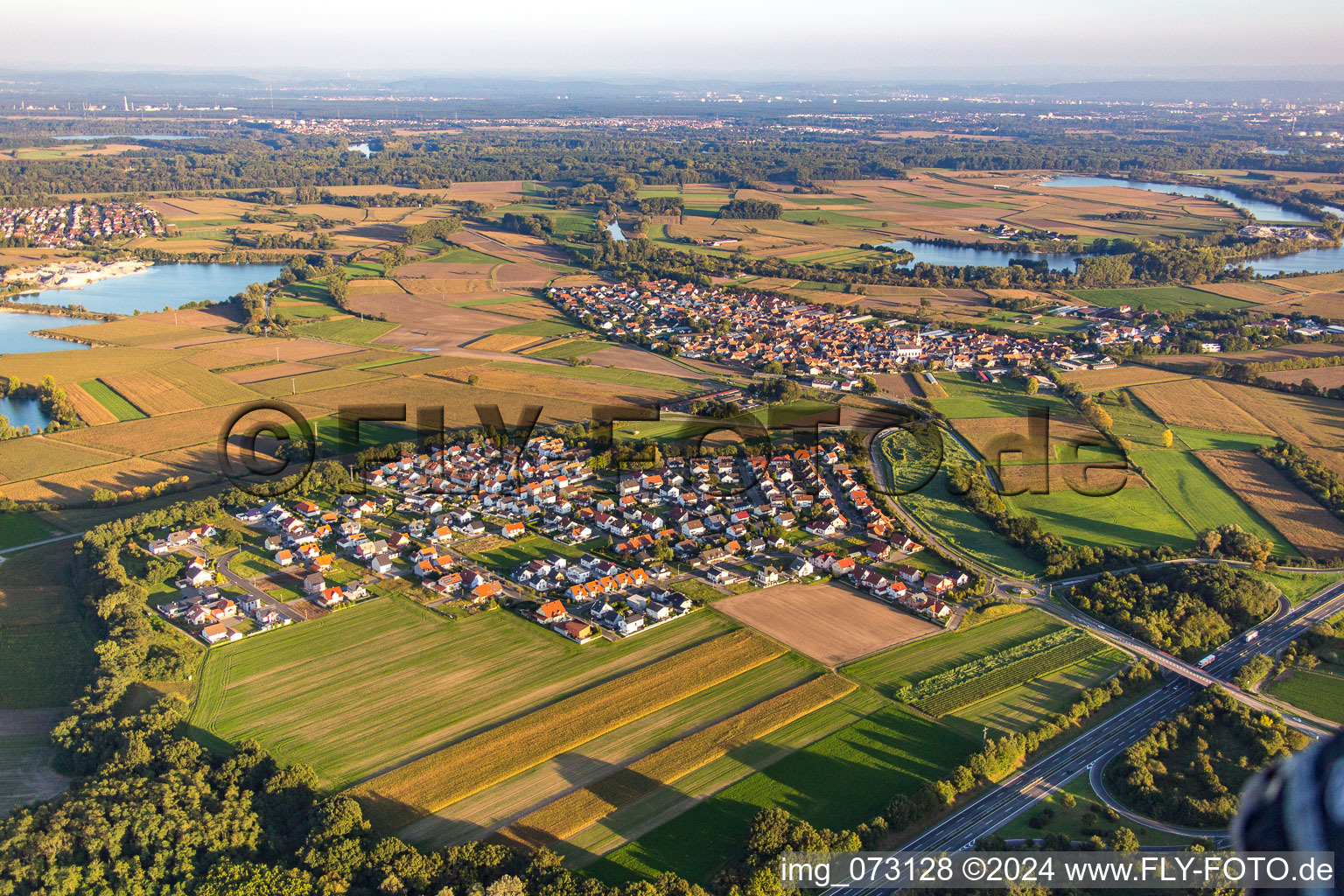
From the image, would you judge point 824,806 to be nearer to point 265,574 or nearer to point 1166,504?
point 265,574

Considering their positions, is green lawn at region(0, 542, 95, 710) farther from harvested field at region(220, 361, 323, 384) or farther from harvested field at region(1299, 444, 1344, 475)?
harvested field at region(1299, 444, 1344, 475)

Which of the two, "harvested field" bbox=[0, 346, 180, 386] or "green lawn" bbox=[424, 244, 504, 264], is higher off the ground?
"green lawn" bbox=[424, 244, 504, 264]

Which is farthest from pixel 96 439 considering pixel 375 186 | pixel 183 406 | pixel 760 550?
pixel 375 186

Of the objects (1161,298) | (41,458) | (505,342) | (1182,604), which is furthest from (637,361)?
(1161,298)

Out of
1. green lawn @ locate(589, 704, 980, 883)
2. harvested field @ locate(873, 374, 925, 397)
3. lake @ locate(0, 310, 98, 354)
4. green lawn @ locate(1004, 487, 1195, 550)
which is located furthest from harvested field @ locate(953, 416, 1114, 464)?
lake @ locate(0, 310, 98, 354)

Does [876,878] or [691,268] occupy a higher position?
[691,268]

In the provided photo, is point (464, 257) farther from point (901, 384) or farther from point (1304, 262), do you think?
point (1304, 262)


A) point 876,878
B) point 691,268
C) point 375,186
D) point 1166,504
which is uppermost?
point 375,186

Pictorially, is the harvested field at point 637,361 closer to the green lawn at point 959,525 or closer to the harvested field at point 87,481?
the green lawn at point 959,525
